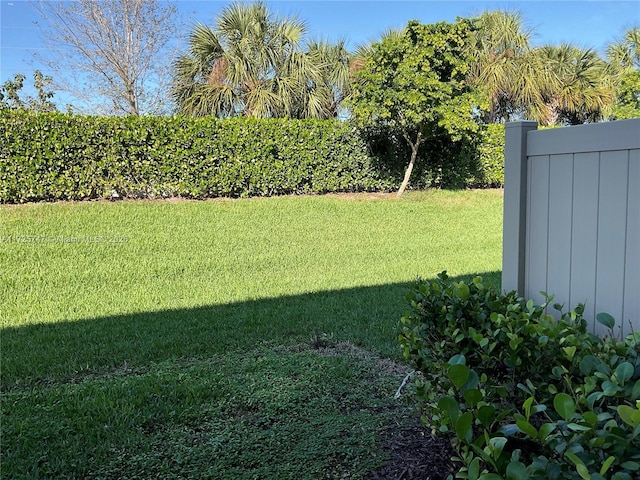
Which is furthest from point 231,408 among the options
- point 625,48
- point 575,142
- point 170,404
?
point 625,48

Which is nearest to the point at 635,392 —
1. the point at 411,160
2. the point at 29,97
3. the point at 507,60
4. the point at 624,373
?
the point at 624,373

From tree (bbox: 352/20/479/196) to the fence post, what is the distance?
734 cm

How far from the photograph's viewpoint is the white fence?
1.85 meters

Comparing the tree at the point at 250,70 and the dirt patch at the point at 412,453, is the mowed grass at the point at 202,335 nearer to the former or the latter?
the dirt patch at the point at 412,453

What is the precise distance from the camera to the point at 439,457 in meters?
2.02

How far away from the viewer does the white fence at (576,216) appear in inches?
72.9

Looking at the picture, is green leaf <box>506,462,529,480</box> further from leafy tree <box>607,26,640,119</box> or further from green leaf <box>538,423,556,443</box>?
leafy tree <box>607,26,640,119</box>

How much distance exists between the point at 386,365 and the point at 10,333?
2.81 meters

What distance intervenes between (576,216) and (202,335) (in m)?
2.73

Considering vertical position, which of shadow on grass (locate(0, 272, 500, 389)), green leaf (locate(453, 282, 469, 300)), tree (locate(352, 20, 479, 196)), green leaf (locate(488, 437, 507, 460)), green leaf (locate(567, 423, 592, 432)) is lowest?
shadow on grass (locate(0, 272, 500, 389))

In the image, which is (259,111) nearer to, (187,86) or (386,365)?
(187,86)

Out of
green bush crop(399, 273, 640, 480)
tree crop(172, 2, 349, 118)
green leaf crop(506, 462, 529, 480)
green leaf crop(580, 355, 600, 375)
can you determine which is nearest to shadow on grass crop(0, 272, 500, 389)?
green bush crop(399, 273, 640, 480)

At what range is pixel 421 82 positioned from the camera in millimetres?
9352

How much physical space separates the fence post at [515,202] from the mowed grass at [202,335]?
88 centimetres
